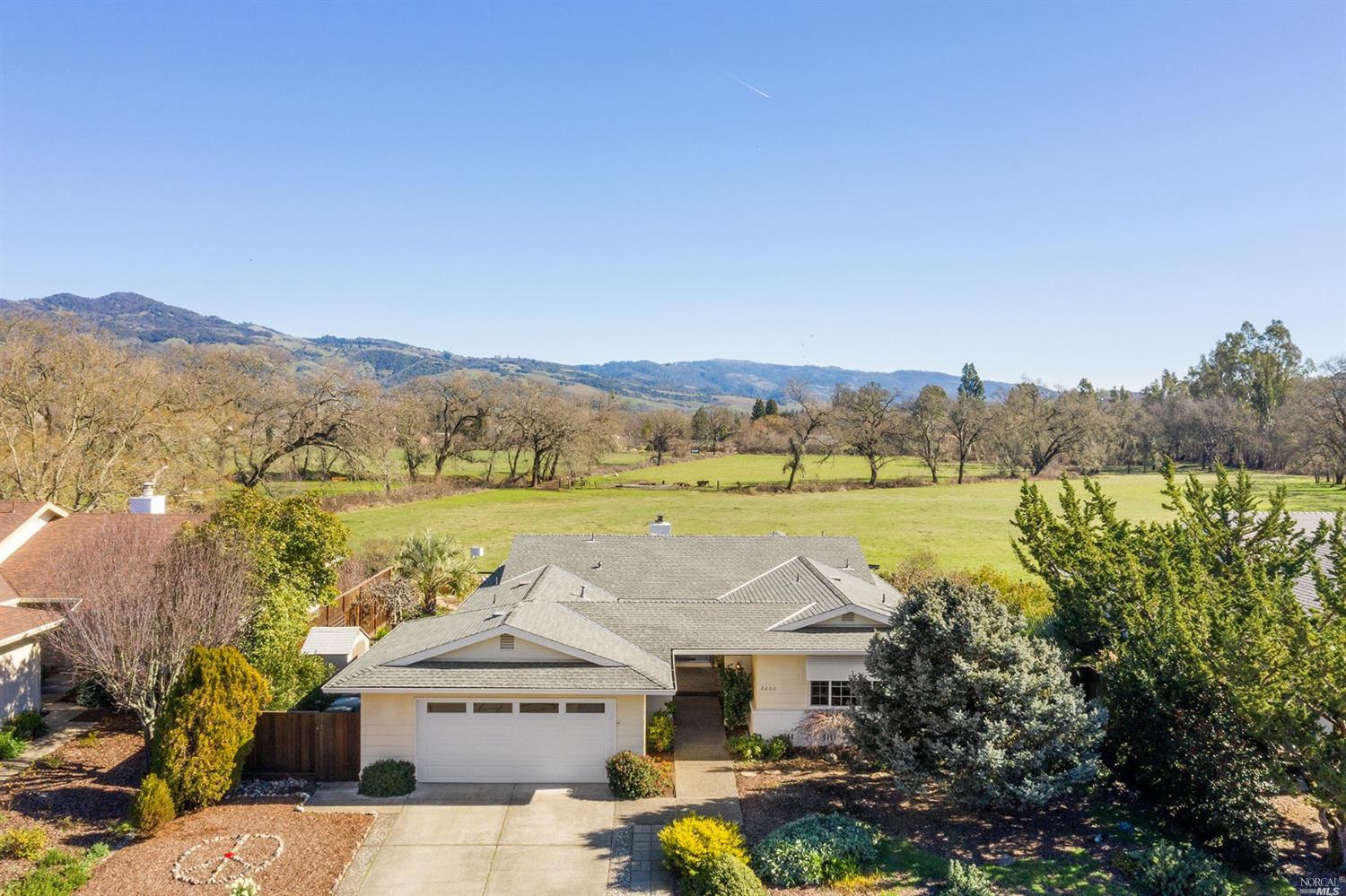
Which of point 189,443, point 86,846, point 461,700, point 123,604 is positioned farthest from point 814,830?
point 189,443

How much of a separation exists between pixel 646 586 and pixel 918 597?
33.6ft

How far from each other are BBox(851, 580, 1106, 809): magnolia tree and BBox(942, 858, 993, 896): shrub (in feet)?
5.84

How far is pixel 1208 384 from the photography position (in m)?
98.4

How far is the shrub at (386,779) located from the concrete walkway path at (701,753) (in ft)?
17.4

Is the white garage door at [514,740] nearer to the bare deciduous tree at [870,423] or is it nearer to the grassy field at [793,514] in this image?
the grassy field at [793,514]

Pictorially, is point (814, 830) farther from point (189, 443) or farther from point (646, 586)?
point (189, 443)

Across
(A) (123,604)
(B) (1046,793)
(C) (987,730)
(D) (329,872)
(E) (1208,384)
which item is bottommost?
(D) (329,872)

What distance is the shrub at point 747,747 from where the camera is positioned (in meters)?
17.3

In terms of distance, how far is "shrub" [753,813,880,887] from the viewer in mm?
12055

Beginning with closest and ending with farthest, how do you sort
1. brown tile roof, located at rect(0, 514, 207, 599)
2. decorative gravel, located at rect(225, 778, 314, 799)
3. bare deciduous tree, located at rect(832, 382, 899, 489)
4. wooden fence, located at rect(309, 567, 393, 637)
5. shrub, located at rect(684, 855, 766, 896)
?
shrub, located at rect(684, 855, 766, 896), decorative gravel, located at rect(225, 778, 314, 799), brown tile roof, located at rect(0, 514, 207, 599), wooden fence, located at rect(309, 567, 393, 637), bare deciduous tree, located at rect(832, 382, 899, 489)

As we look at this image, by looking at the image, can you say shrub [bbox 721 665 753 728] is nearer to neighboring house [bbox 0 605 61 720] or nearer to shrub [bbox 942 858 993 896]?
shrub [bbox 942 858 993 896]

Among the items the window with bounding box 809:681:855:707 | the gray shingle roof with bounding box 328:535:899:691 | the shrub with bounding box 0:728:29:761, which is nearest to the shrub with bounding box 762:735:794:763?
the window with bounding box 809:681:855:707

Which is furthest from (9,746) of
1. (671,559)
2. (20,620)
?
(671,559)

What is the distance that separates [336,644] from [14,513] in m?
10.0
